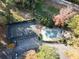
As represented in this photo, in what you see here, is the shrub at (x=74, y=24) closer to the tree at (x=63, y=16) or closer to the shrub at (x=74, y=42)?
the tree at (x=63, y=16)

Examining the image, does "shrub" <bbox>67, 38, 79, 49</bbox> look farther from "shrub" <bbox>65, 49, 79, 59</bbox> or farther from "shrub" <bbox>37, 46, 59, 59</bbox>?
"shrub" <bbox>37, 46, 59, 59</bbox>

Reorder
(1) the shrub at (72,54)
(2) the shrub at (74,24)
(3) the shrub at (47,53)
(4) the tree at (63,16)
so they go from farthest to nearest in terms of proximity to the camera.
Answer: (4) the tree at (63,16) → (2) the shrub at (74,24) → (1) the shrub at (72,54) → (3) the shrub at (47,53)

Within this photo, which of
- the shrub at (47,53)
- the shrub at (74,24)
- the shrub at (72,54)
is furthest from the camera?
the shrub at (74,24)

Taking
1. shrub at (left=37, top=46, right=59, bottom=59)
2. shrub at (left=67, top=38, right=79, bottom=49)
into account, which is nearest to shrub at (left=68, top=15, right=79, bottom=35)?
shrub at (left=67, top=38, right=79, bottom=49)

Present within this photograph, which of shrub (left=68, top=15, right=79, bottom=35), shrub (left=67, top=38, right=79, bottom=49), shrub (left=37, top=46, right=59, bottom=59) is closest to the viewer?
shrub (left=37, top=46, right=59, bottom=59)

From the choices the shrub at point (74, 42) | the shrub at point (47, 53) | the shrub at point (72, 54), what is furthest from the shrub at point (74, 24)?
the shrub at point (47, 53)

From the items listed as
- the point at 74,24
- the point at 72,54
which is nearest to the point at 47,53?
the point at 72,54

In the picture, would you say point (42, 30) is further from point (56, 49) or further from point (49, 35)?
point (56, 49)

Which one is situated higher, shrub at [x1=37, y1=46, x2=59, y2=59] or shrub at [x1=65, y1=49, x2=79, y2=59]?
shrub at [x1=37, y1=46, x2=59, y2=59]

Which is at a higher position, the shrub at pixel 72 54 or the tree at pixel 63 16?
the tree at pixel 63 16

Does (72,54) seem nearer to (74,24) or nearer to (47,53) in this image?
(47,53)

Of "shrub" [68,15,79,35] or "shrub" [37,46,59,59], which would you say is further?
"shrub" [68,15,79,35]

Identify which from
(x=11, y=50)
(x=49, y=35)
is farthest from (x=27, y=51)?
(x=49, y=35)

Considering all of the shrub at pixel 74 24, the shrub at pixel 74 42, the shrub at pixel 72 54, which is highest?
the shrub at pixel 74 24
